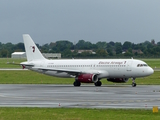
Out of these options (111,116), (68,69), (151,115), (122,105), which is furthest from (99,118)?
(68,69)

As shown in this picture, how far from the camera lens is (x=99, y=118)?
24094mm

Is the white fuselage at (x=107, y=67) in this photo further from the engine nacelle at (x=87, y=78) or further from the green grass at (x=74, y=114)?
the green grass at (x=74, y=114)

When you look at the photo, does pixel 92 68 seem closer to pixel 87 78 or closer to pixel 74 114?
pixel 87 78

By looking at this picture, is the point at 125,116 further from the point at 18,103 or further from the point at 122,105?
the point at 18,103

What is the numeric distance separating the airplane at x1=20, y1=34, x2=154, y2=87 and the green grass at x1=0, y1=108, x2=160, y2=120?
27132 millimetres

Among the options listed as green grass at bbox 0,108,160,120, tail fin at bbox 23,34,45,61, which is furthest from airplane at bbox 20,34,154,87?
green grass at bbox 0,108,160,120

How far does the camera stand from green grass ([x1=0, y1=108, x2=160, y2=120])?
24.3 meters

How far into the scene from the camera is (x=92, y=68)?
58062mm

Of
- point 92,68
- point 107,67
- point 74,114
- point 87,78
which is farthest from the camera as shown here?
point 92,68

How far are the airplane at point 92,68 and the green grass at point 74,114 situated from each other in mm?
27132

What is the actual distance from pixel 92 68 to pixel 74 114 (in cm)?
3244

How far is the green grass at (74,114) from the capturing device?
79.8ft

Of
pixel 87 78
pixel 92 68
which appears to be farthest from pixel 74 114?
pixel 92 68

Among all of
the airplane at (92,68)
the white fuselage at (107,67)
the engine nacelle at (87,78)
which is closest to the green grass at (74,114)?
the airplane at (92,68)
